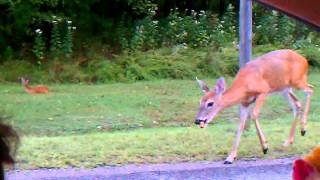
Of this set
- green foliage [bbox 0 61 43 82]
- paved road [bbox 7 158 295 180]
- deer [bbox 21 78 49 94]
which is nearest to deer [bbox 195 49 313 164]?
paved road [bbox 7 158 295 180]

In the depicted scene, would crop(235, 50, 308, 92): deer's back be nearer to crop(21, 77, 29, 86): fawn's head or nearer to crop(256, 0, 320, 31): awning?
crop(21, 77, 29, 86): fawn's head

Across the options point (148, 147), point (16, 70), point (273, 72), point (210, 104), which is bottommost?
point (16, 70)

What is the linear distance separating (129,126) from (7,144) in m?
4.92

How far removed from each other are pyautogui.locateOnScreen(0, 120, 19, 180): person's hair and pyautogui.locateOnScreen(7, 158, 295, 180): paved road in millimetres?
3028

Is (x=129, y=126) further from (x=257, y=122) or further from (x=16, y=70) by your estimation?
(x=16, y=70)

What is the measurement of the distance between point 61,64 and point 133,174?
493 cm

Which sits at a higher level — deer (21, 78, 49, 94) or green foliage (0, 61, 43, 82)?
deer (21, 78, 49, 94)

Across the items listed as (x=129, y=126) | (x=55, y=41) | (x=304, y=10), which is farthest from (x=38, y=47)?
(x=304, y=10)

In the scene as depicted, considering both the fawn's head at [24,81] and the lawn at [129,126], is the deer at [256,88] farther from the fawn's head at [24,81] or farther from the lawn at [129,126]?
the fawn's head at [24,81]

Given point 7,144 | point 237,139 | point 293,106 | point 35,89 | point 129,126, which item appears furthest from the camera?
point 35,89

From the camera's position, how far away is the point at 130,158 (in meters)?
4.25

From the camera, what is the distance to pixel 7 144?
0.74m

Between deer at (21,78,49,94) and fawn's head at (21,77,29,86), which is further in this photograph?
fawn's head at (21,77,29,86)

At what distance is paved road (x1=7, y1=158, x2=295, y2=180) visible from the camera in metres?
3.86
